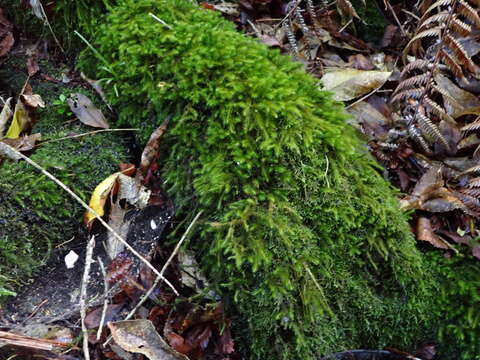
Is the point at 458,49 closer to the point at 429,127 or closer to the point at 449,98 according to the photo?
the point at 449,98

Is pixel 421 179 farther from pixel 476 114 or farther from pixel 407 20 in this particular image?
pixel 407 20

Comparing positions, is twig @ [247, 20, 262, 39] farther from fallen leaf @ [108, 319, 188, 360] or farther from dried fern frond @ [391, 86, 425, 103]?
fallen leaf @ [108, 319, 188, 360]

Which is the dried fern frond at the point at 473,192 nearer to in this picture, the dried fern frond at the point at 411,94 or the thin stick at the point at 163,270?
the dried fern frond at the point at 411,94

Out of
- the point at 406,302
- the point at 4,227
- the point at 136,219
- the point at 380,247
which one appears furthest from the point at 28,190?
the point at 406,302

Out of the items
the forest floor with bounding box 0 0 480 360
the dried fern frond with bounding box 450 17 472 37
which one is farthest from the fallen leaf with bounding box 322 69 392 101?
the dried fern frond with bounding box 450 17 472 37

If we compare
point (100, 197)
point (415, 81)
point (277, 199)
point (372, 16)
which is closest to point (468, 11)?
point (415, 81)

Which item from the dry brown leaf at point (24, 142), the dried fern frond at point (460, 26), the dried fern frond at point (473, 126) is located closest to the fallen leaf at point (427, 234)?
the dried fern frond at point (473, 126)

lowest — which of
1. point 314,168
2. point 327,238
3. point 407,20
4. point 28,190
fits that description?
point 28,190
